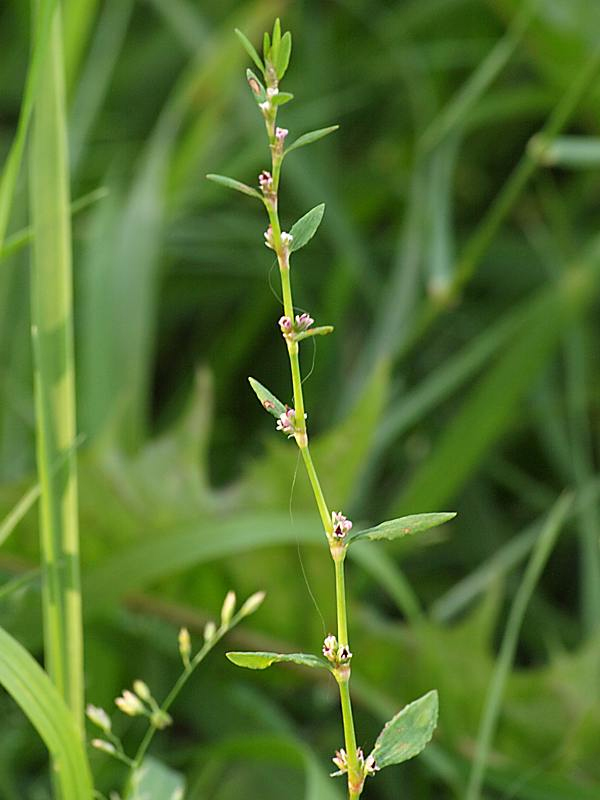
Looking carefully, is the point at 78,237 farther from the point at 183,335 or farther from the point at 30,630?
the point at 30,630

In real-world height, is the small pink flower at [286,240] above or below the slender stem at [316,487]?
above

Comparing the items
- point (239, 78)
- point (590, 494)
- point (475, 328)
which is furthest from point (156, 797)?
point (239, 78)

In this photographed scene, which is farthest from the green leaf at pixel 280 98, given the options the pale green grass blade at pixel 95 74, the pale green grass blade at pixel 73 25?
the pale green grass blade at pixel 95 74

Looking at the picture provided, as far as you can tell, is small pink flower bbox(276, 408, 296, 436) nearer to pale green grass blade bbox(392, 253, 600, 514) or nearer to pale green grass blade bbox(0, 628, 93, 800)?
pale green grass blade bbox(0, 628, 93, 800)

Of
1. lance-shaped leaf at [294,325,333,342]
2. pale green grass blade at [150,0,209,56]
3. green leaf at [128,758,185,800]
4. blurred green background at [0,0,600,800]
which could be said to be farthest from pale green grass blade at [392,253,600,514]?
lance-shaped leaf at [294,325,333,342]

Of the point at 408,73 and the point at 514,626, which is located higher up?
the point at 408,73

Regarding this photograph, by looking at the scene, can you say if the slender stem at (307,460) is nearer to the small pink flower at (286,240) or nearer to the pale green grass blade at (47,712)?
the small pink flower at (286,240)

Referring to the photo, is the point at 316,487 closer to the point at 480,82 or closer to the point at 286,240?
the point at 286,240
